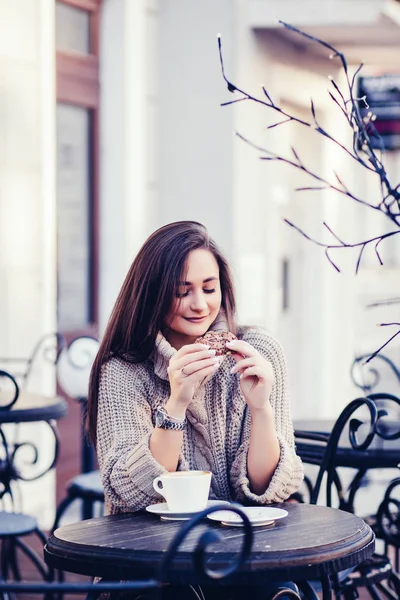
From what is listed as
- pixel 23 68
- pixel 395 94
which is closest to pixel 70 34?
pixel 23 68

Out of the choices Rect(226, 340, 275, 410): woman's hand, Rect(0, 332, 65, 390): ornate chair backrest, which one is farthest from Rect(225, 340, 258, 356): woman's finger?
Rect(0, 332, 65, 390): ornate chair backrest

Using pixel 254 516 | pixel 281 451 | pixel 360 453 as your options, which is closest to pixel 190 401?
pixel 281 451

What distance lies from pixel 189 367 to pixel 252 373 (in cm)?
14

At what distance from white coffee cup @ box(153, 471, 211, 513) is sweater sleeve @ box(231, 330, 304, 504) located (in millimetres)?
261

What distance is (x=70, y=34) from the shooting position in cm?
640

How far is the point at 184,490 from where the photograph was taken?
2.31 metres

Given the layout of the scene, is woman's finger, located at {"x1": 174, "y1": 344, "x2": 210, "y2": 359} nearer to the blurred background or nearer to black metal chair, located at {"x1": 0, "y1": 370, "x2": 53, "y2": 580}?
black metal chair, located at {"x1": 0, "y1": 370, "x2": 53, "y2": 580}

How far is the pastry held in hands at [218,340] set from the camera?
2.52 meters

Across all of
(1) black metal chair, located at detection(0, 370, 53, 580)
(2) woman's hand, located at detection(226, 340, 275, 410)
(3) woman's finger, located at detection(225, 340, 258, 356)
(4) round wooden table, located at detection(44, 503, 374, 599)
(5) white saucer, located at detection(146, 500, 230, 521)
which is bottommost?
(1) black metal chair, located at detection(0, 370, 53, 580)

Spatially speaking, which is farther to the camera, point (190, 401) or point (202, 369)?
point (190, 401)

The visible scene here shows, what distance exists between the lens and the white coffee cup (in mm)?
2299

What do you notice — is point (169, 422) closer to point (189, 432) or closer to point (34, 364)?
point (189, 432)

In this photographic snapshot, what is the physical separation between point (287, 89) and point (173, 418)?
19.3ft

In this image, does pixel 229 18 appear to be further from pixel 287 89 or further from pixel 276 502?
pixel 276 502
